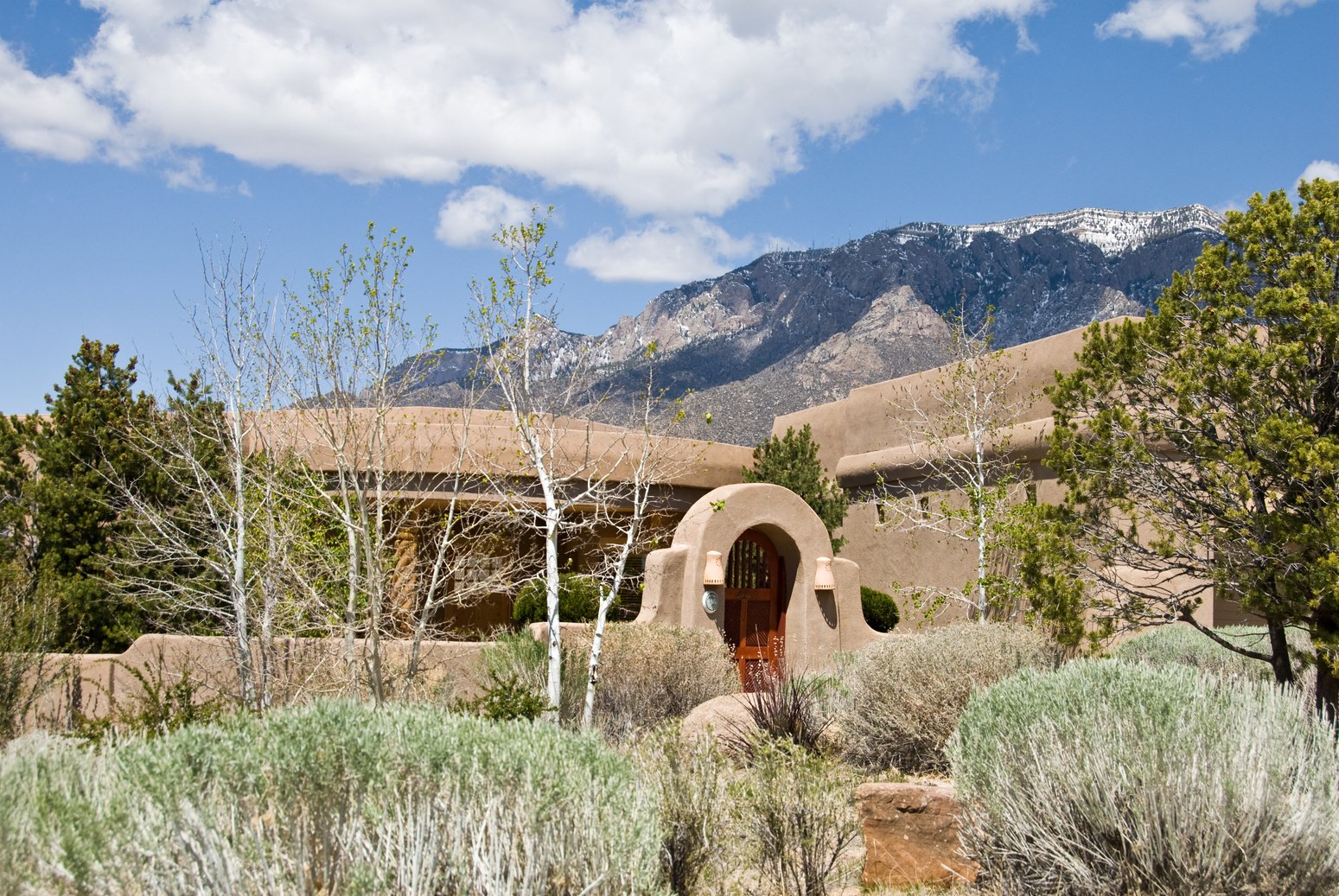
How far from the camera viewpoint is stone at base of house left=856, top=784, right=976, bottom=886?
6766 mm

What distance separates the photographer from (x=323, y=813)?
4.19 m

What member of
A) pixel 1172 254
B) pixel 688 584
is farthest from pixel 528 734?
pixel 1172 254

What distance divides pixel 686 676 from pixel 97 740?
23.3ft

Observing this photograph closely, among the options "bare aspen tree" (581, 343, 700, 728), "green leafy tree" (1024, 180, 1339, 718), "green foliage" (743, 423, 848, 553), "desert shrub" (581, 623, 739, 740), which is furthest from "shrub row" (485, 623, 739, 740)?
"green foliage" (743, 423, 848, 553)

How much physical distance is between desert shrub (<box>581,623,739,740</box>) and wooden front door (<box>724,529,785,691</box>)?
Result: 278 centimetres

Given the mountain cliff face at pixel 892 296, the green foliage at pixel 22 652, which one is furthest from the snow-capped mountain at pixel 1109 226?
the green foliage at pixel 22 652

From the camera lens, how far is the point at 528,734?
4.97m

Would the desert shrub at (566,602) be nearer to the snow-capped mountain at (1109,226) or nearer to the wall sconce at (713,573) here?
the wall sconce at (713,573)

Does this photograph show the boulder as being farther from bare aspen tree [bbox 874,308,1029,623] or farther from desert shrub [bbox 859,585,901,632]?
desert shrub [bbox 859,585,901,632]

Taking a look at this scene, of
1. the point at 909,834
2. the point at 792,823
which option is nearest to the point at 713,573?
the point at 909,834

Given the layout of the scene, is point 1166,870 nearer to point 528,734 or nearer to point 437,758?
point 528,734

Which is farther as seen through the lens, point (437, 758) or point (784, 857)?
point (784, 857)

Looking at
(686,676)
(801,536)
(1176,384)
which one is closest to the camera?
(1176,384)

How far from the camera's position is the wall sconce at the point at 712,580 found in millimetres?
14586
